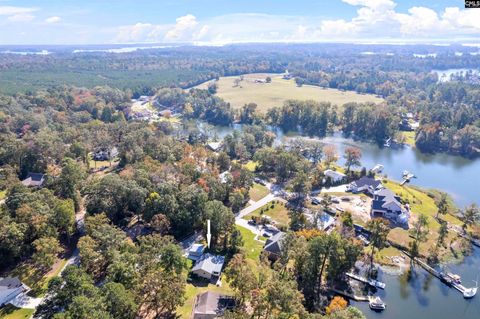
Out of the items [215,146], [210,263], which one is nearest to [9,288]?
[210,263]

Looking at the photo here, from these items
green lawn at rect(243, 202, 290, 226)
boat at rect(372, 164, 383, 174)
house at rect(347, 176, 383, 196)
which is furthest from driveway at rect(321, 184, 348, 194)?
boat at rect(372, 164, 383, 174)

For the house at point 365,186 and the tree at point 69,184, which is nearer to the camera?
the tree at point 69,184

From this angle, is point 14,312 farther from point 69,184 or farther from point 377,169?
point 377,169

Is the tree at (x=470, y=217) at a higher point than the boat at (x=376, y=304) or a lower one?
higher

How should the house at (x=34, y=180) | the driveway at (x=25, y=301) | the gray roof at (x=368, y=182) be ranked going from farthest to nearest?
the gray roof at (x=368, y=182) → the house at (x=34, y=180) → the driveway at (x=25, y=301)

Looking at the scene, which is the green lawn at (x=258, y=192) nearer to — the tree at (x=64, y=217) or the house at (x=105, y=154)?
the tree at (x=64, y=217)

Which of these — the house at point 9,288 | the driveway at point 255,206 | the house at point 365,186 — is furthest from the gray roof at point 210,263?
the house at point 365,186

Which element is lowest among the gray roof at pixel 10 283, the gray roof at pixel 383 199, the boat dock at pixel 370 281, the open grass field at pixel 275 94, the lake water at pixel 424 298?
the lake water at pixel 424 298
